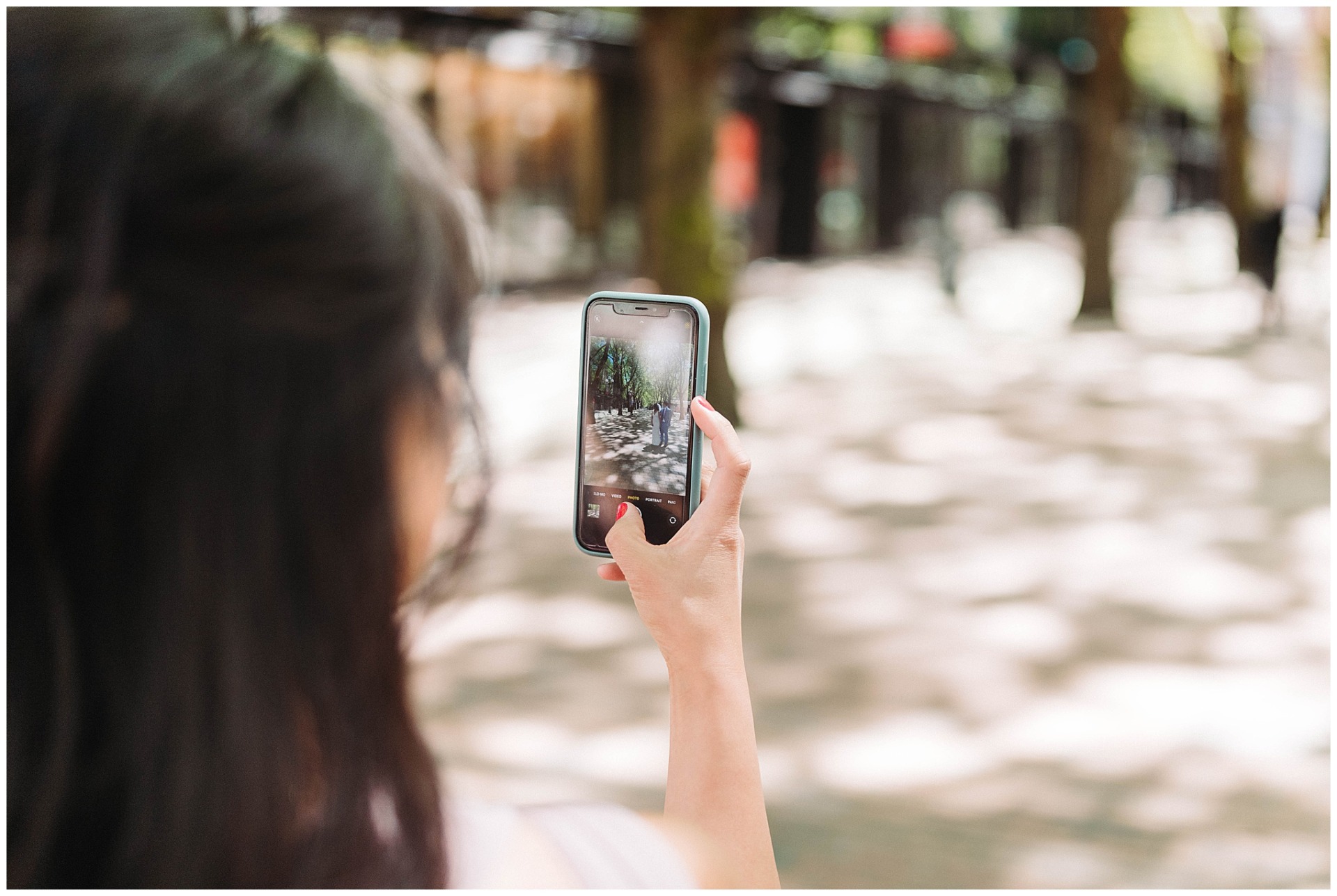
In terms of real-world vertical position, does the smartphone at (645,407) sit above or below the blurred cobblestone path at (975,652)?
above

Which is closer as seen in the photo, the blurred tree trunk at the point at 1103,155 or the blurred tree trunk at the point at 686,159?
the blurred tree trunk at the point at 686,159

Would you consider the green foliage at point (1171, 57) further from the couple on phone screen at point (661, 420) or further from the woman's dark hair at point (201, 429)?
the woman's dark hair at point (201, 429)

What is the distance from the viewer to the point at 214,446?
93cm

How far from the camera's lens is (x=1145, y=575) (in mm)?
6523

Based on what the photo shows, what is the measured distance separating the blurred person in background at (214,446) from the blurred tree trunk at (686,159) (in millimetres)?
8181

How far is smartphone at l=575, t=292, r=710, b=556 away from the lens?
61.4 inches

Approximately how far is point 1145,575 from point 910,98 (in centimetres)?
2542

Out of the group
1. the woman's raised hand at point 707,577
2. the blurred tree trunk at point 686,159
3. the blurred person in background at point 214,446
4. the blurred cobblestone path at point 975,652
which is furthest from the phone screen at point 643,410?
the blurred tree trunk at point 686,159

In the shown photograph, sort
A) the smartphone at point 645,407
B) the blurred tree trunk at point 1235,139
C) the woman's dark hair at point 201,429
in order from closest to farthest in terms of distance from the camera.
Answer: the woman's dark hair at point 201,429
the smartphone at point 645,407
the blurred tree trunk at point 1235,139

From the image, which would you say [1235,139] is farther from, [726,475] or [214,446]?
[214,446]

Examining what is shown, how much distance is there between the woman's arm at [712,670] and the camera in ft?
4.30

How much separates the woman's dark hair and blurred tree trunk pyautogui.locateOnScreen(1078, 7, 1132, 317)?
16982 mm

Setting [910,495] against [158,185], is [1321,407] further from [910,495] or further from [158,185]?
[158,185]

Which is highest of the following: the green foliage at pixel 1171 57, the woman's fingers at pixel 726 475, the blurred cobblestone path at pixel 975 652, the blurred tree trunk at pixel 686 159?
the green foliage at pixel 1171 57
